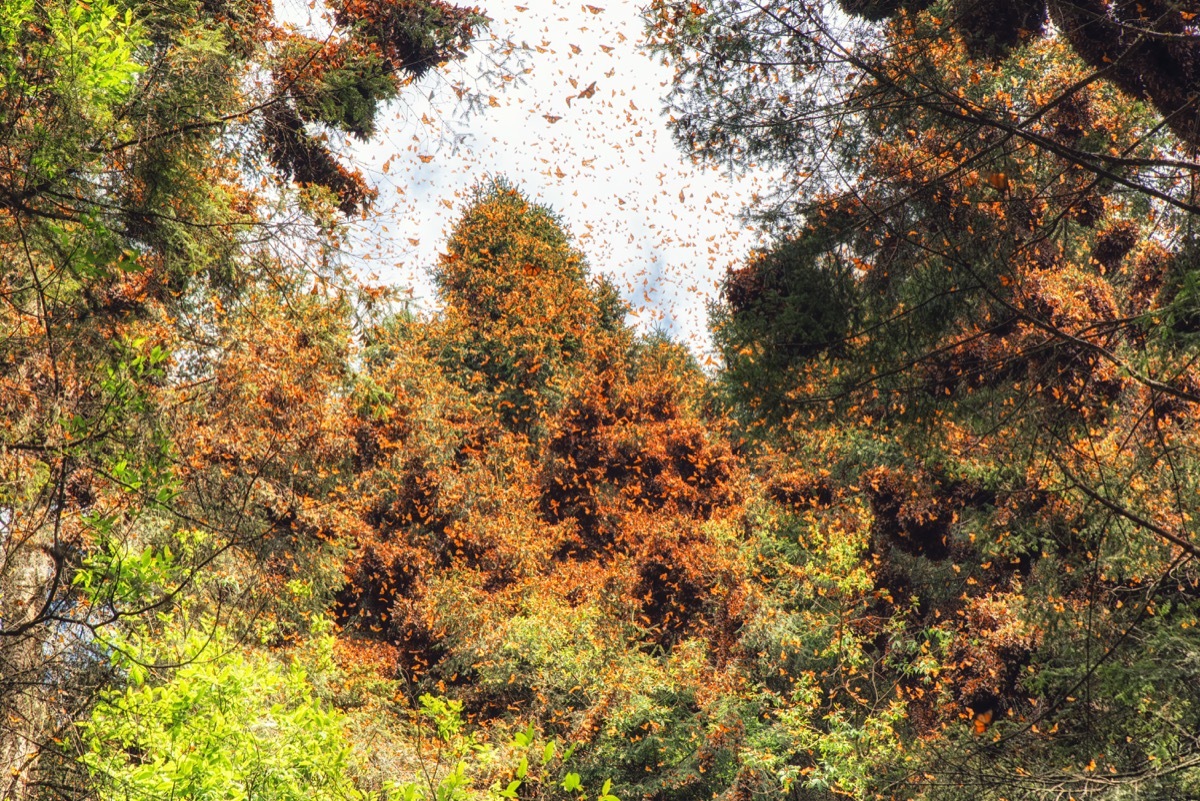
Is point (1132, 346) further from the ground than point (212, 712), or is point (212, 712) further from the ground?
point (1132, 346)

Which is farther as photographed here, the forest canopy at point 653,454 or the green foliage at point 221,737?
the green foliage at point 221,737

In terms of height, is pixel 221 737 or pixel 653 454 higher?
pixel 653 454

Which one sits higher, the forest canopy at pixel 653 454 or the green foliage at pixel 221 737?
the forest canopy at pixel 653 454

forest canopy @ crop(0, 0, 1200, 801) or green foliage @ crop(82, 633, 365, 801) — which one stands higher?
forest canopy @ crop(0, 0, 1200, 801)

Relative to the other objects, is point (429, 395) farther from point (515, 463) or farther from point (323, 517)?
point (323, 517)

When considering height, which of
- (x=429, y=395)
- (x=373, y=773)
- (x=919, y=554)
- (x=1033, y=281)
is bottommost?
(x=373, y=773)

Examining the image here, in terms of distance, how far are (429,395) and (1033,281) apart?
1230 centimetres

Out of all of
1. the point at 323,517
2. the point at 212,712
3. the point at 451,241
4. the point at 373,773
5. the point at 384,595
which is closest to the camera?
the point at 212,712

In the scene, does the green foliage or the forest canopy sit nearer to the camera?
the forest canopy

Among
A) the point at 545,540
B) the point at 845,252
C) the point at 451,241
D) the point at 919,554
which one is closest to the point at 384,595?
the point at 545,540

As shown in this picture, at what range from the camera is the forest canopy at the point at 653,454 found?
130 inches

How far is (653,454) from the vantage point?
18188 mm

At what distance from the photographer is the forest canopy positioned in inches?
130

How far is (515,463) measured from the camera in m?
18.0
